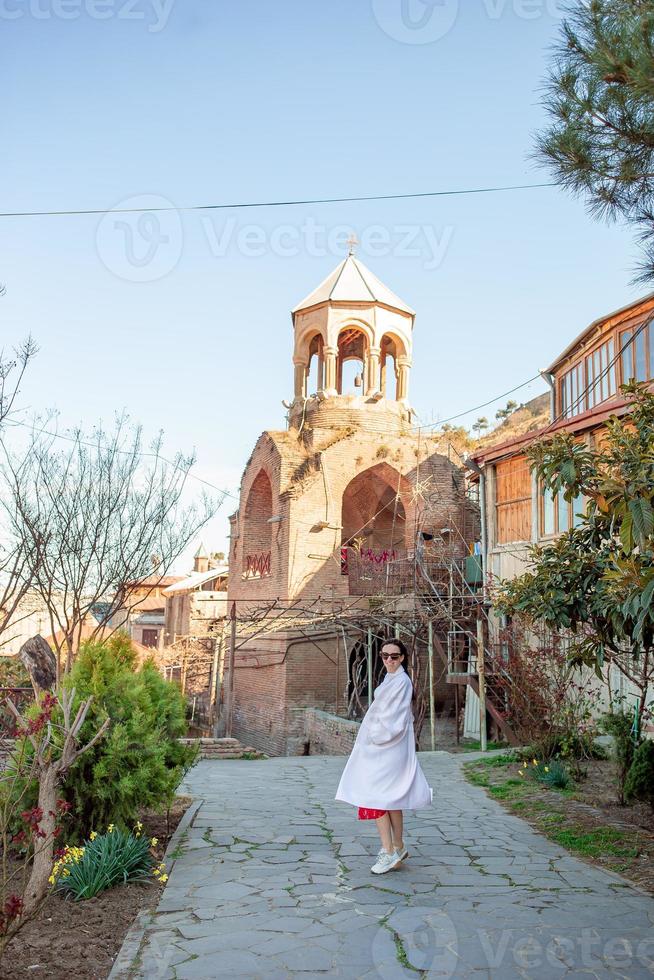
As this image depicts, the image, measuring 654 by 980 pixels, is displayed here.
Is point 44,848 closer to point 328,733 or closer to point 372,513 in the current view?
point 328,733

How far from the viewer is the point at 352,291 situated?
25.1m

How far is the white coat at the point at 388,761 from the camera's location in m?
5.68

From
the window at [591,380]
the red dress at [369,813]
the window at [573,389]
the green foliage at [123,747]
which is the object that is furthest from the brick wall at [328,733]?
the red dress at [369,813]

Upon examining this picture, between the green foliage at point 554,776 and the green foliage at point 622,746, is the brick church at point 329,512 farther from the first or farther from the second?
the green foliage at point 622,746

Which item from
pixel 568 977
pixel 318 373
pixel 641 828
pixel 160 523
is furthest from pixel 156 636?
pixel 568 977

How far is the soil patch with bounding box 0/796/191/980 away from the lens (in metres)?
4.07

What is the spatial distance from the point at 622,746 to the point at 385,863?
356 centimetres

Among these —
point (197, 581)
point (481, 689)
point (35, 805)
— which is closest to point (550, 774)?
point (481, 689)

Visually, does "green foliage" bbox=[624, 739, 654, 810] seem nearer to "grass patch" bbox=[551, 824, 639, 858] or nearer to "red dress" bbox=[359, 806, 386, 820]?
"grass patch" bbox=[551, 824, 639, 858]

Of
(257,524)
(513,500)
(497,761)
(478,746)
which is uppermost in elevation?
(257,524)

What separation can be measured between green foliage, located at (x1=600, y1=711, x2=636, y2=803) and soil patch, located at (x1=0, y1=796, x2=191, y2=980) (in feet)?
16.0

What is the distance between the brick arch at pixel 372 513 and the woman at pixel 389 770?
1808 centimetres

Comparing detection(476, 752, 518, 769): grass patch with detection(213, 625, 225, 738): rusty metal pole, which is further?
detection(213, 625, 225, 738): rusty metal pole

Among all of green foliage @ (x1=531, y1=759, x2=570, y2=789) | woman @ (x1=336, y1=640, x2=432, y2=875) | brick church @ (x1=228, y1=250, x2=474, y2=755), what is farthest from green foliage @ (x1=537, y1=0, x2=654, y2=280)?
brick church @ (x1=228, y1=250, x2=474, y2=755)
